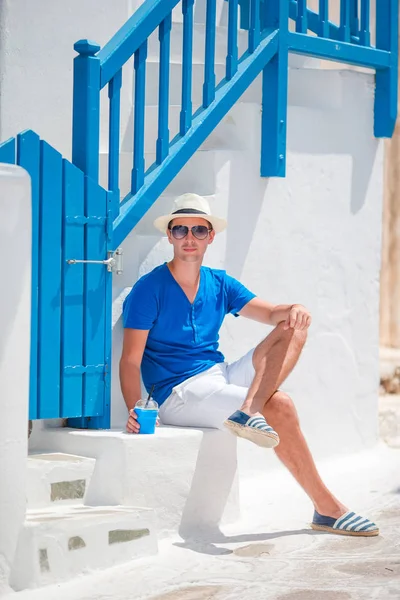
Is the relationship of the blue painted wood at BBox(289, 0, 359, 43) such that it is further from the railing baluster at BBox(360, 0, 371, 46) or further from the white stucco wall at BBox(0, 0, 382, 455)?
the white stucco wall at BBox(0, 0, 382, 455)

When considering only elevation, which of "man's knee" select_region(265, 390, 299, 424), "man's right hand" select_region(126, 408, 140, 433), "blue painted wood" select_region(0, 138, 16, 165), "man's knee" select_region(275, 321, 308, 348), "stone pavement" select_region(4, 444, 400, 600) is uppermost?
"blue painted wood" select_region(0, 138, 16, 165)

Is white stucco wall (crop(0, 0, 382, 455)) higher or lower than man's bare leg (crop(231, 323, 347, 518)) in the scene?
higher

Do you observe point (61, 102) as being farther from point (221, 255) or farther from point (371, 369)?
point (371, 369)

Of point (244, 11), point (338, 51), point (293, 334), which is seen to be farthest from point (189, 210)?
point (244, 11)

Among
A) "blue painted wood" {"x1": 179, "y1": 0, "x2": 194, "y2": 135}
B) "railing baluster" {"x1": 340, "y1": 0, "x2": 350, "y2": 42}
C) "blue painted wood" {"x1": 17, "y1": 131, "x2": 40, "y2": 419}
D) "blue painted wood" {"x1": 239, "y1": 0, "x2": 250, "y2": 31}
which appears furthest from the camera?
"blue painted wood" {"x1": 239, "y1": 0, "x2": 250, "y2": 31}

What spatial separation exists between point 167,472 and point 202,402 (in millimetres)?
415

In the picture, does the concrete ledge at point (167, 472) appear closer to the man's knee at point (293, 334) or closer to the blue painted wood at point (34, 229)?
the blue painted wood at point (34, 229)

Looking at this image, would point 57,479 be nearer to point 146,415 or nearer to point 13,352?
point 146,415

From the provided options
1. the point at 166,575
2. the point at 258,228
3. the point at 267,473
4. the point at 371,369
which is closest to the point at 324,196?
the point at 258,228

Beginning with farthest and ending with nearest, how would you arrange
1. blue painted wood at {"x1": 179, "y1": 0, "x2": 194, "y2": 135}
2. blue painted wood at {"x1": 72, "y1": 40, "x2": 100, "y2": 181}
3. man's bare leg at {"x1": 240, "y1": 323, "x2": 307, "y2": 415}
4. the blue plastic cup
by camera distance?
blue painted wood at {"x1": 179, "y1": 0, "x2": 194, "y2": 135} < blue painted wood at {"x1": 72, "y1": 40, "x2": 100, "y2": 181} < man's bare leg at {"x1": 240, "y1": 323, "x2": 307, "y2": 415} < the blue plastic cup

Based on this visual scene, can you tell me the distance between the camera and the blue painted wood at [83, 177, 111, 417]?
5.91 meters

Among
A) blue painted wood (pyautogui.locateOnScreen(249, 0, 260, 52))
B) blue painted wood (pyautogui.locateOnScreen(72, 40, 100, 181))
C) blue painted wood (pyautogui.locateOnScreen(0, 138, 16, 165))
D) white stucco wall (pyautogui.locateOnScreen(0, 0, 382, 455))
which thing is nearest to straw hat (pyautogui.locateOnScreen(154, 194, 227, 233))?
blue painted wood (pyautogui.locateOnScreen(72, 40, 100, 181))

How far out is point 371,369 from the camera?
7879 millimetres

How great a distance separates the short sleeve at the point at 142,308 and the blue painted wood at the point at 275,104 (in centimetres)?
137
